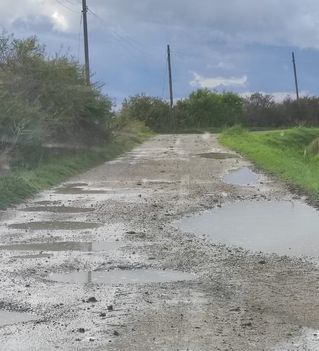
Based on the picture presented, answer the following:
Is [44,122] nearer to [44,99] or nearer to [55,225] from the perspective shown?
[44,99]

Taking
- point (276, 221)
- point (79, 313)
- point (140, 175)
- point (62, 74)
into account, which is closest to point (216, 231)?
point (276, 221)

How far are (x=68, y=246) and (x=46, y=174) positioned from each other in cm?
874

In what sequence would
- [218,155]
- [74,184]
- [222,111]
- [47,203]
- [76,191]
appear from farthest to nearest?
1. [222,111]
2. [218,155]
3. [74,184]
4. [76,191]
5. [47,203]

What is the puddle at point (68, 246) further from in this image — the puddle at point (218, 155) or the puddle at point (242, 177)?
the puddle at point (218, 155)

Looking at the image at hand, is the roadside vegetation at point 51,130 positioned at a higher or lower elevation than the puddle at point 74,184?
higher

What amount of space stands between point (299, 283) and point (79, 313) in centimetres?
250

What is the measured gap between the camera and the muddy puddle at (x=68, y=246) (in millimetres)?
8758

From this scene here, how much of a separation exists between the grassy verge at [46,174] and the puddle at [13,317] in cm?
686

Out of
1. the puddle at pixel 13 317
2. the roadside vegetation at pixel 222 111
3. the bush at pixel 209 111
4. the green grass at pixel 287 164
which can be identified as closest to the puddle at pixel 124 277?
the puddle at pixel 13 317

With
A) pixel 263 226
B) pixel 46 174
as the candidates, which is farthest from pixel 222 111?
pixel 263 226

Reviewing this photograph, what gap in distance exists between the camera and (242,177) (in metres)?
18.3

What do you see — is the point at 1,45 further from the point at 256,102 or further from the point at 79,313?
the point at 256,102

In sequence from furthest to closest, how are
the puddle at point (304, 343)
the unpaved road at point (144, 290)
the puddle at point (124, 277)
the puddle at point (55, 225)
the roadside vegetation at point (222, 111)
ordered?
1. the roadside vegetation at point (222, 111)
2. the puddle at point (55, 225)
3. the puddle at point (124, 277)
4. the unpaved road at point (144, 290)
5. the puddle at point (304, 343)

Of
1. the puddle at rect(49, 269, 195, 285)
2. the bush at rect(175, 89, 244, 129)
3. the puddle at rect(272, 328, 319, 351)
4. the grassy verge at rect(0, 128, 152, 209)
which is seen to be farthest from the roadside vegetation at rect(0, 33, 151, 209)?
the bush at rect(175, 89, 244, 129)
